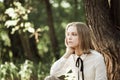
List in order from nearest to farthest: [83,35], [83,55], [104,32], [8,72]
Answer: [83,35] < [83,55] < [104,32] < [8,72]

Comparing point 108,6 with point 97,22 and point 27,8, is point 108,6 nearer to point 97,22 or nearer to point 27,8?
point 97,22

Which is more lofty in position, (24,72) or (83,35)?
(83,35)

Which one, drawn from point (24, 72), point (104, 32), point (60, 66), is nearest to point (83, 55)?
point (60, 66)

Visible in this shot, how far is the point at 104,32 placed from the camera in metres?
6.93

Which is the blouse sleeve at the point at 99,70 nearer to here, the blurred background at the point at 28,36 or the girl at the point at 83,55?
the girl at the point at 83,55

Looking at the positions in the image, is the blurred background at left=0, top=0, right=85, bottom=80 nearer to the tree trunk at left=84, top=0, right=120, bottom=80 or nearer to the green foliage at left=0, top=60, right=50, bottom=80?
the green foliage at left=0, top=60, right=50, bottom=80

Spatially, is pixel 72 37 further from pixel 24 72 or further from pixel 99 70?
pixel 24 72

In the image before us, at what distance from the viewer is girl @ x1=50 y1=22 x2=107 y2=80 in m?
4.95

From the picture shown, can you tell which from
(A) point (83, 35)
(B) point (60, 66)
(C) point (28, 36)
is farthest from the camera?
(C) point (28, 36)

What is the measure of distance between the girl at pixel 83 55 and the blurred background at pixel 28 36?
4.12 meters

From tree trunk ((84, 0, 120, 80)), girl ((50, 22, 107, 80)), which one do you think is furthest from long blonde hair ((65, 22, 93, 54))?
tree trunk ((84, 0, 120, 80))

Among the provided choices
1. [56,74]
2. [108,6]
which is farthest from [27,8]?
[56,74]

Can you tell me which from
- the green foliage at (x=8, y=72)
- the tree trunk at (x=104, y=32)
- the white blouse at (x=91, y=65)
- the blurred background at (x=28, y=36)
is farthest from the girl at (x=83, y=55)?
the green foliage at (x=8, y=72)

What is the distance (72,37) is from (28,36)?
10.3 metres
